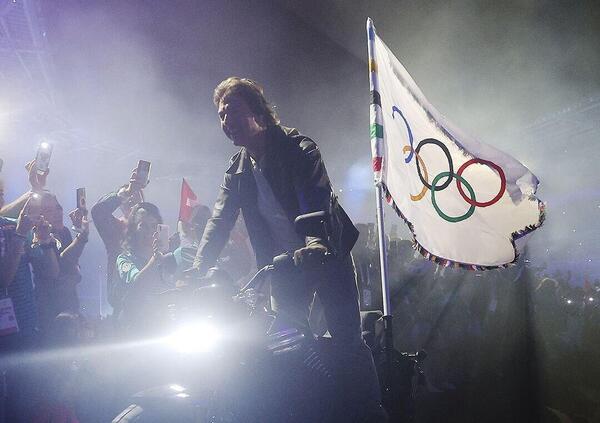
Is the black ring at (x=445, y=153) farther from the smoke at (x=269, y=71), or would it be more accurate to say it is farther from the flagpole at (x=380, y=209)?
the smoke at (x=269, y=71)

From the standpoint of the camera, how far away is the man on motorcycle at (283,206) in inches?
78.4

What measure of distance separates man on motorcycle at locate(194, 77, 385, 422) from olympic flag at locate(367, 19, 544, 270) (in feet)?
3.27

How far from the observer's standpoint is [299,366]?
1.54 m

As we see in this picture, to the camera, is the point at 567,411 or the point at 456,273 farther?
the point at 456,273

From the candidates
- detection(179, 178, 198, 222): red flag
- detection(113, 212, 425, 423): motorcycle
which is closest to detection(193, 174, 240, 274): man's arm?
detection(113, 212, 425, 423): motorcycle

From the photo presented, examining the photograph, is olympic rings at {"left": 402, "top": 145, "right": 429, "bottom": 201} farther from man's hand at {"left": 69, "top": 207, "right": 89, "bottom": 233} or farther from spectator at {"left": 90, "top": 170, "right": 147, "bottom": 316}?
man's hand at {"left": 69, "top": 207, "right": 89, "bottom": 233}

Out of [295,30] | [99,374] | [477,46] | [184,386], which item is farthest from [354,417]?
[477,46]

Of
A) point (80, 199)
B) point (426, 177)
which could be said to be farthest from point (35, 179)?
point (426, 177)

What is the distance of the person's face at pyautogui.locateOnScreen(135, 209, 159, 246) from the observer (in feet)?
15.2

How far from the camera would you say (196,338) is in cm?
151

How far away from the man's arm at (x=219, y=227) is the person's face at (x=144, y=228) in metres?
2.20

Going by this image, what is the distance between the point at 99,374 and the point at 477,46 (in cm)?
1058

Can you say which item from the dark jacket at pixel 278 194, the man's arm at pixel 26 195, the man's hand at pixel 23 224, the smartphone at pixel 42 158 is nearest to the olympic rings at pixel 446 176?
the dark jacket at pixel 278 194

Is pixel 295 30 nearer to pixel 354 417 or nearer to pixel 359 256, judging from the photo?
pixel 359 256
